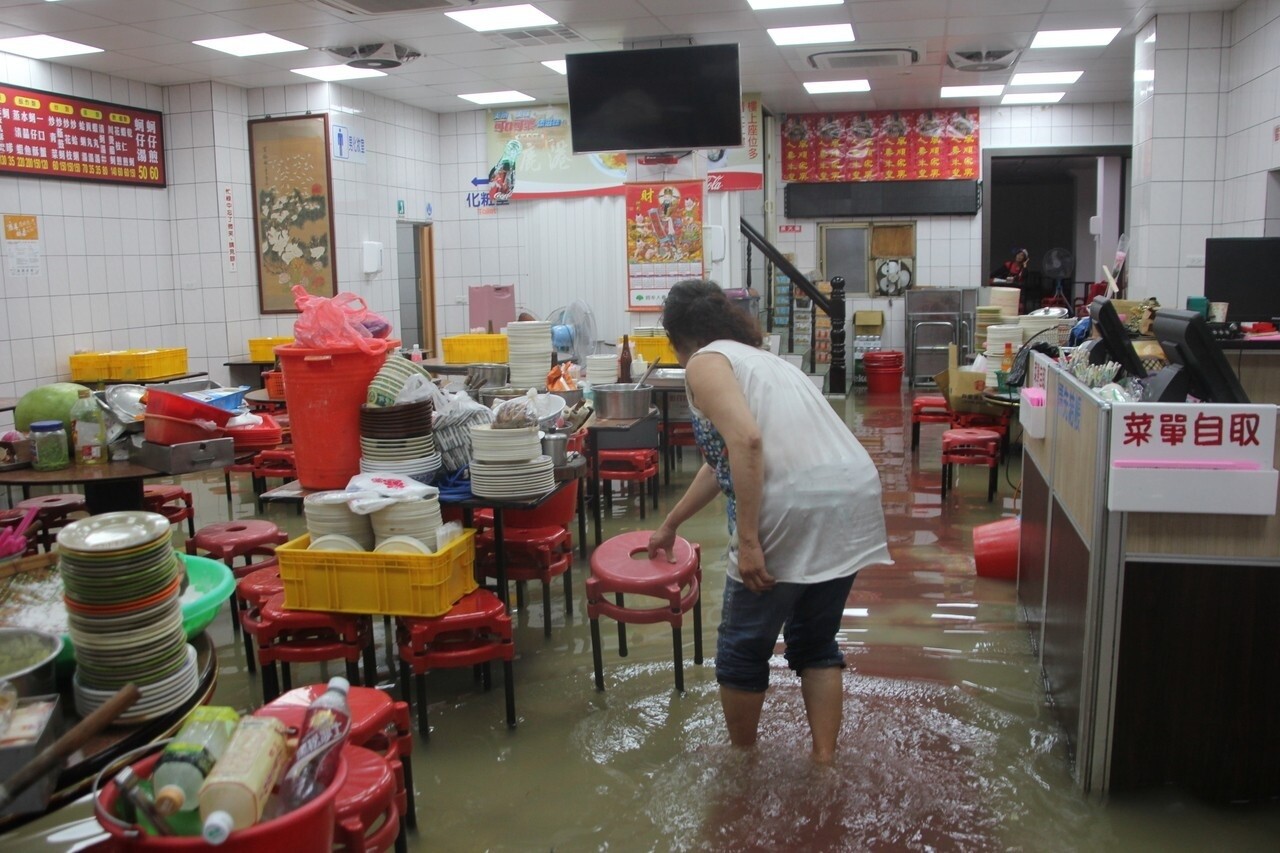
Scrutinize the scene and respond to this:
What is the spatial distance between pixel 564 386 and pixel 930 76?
6.14 m

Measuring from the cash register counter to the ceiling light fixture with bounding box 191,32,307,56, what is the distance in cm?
696

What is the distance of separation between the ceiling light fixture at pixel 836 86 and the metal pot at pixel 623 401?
5.63 m

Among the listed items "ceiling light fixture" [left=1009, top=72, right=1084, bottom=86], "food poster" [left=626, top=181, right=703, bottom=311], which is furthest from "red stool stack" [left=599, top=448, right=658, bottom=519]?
"ceiling light fixture" [left=1009, top=72, right=1084, bottom=86]

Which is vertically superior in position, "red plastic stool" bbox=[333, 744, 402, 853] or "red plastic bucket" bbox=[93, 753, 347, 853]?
"red plastic bucket" bbox=[93, 753, 347, 853]

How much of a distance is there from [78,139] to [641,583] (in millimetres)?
7061

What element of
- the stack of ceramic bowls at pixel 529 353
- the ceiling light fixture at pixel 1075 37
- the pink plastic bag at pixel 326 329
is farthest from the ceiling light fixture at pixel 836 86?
the pink plastic bag at pixel 326 329

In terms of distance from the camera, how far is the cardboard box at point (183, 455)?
151 inches

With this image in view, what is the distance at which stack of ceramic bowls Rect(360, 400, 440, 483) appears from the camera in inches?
138

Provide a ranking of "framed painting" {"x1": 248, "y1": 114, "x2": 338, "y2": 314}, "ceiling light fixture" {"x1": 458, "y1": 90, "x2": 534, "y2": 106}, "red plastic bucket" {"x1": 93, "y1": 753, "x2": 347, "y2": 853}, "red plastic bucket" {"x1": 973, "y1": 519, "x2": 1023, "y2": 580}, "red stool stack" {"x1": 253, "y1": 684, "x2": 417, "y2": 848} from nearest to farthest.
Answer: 1. "red plastic bucket" {"x1": 93, "y1": 753, "x2": 347, "y2": 853}
2. "red stool stack" {"x1": 253, "y1": 684, "x2": 417, "y2": 848}
3. "red plastic bucket" {"x1": 973, "y1": 519, "x2": 1023, "y2": 580}
4. "framed painting" {"x1": 248, "y1": 114, "x2": 338, "y2": 314}
5. "ceiling light fixture" {"x1": 458, "y1": 90, "x2": 534, "y2": 106}

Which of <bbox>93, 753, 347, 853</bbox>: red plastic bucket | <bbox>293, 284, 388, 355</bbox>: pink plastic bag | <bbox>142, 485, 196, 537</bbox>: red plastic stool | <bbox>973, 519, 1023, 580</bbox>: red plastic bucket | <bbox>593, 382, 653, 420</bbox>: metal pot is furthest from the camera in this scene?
<bbox>593, 382, 653, 420</bbox>: metal pot

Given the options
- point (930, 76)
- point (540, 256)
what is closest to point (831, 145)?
point (930, 76)

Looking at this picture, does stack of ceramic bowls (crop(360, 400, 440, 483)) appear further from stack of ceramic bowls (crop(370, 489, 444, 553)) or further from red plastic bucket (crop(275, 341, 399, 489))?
stack of ceramic bowls (crop(370, 489, 444, 553))

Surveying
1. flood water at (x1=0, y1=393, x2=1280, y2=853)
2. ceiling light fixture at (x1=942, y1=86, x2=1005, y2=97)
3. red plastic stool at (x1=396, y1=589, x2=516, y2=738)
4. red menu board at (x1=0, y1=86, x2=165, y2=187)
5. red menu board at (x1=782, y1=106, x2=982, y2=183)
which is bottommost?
flood water at (x1=0, y1=393, x2=1280, y2=853)

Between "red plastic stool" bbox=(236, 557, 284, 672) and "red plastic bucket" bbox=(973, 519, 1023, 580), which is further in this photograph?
"red plastic bucket" bbox=(973, 519, 1023, 580)
